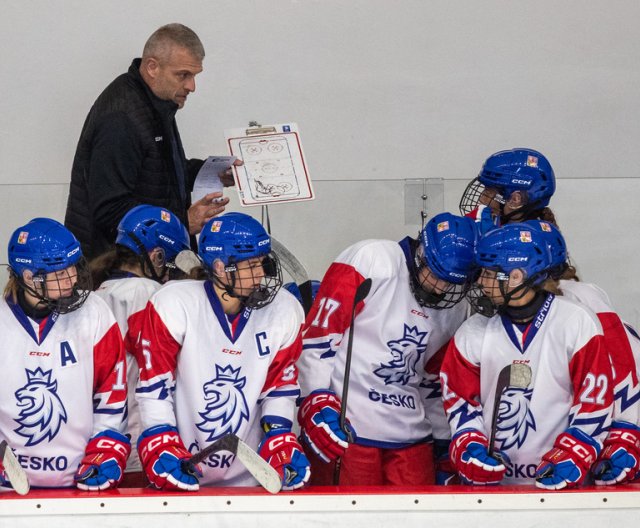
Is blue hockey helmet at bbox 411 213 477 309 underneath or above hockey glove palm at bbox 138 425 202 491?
above

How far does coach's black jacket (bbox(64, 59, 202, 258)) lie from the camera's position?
339 centimetres

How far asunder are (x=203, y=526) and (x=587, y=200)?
2.46 m

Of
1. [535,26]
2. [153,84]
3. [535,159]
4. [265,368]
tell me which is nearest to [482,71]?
[535,26]

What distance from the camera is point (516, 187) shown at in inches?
134

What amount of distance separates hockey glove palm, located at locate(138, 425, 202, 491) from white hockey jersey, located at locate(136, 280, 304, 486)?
0.10m

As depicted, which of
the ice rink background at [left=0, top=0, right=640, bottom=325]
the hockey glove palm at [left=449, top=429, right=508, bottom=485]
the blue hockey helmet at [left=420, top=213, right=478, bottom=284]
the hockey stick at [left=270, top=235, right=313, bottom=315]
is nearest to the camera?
the hockey glove palm at [left=449, top=429, right=508, bottom=485]

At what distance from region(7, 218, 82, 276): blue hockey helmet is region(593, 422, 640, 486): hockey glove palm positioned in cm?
136

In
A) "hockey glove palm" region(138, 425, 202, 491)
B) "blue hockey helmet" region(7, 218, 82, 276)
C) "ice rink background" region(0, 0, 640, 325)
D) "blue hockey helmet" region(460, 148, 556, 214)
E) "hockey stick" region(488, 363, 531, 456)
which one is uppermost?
"ice rink background" region(0, 0, 640, 325)

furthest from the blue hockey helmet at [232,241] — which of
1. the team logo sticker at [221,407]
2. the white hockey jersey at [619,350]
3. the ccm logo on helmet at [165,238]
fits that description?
the white hockey jersey at [619,350]

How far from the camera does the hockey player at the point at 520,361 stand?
2.76 m

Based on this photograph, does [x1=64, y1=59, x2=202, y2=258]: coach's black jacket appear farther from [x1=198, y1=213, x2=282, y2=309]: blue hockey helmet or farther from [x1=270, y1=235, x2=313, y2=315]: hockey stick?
[x1=198, y1=213, x2=282, y2=309]: blue hockey helmet

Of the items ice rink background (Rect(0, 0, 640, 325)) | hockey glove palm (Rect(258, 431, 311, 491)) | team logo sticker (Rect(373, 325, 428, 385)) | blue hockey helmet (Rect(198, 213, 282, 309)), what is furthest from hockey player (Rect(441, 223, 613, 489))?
ice rink background (Rect(0, 0, 640, 325))

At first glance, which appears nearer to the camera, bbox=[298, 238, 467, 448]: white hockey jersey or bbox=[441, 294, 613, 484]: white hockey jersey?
bbox=[441, 294, 613, 484]: white hockey jersey

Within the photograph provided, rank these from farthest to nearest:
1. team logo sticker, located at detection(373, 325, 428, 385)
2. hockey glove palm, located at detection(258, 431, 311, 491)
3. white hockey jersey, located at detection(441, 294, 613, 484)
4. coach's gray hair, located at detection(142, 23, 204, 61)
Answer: coach's gray hair, located at detection(142, 23, 204, 61), team logo sticker, located at detection(373, 325, 428, 385), white hockey jersey, located at detection(441, 294, 613, 484), hockey glove palm, located at detection(258, 431, 311, 491)
